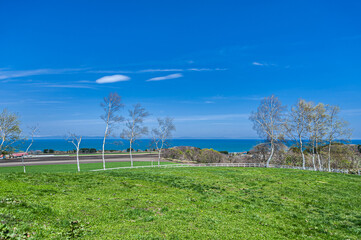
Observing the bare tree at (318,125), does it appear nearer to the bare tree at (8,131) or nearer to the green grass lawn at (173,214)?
the green grass lawn at (173,214)

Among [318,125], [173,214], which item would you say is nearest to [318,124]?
[318,125]

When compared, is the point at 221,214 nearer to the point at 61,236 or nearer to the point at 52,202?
the point at 61,236

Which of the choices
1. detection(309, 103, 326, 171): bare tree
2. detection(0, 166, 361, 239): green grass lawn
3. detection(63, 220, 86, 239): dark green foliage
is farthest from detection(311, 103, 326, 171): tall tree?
detection(63, 220, 86, 239): dark green foliage

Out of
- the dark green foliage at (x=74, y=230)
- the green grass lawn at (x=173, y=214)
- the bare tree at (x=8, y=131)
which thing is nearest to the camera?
the dark green foliage at (x=74, y=230)

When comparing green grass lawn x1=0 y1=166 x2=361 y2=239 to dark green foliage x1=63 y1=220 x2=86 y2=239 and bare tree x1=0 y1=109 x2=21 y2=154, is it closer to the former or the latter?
dark green foliage x1=63 y1=220 x2=86 y2=239

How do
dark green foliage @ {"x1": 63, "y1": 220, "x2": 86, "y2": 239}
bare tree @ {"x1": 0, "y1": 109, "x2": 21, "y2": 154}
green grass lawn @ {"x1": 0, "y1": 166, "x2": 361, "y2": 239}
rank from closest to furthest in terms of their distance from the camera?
dark green foliage @ {"x1": 63, "y1": 220, "x2": 86, "y2": 239}
green grass lawn @ {"x1": 0, "y1": 166, "x2": 361, "y2": 239}
bare tree @ {"x1": 0, "y1": 109, "x2": 21, "y2": 154}

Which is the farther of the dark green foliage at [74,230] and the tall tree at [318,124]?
the tall tree at [318,124]

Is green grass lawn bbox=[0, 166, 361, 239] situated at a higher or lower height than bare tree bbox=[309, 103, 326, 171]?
lower

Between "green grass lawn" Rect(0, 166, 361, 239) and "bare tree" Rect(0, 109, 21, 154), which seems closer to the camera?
"green grass lawn" Rect(0, 166, 361, 239)

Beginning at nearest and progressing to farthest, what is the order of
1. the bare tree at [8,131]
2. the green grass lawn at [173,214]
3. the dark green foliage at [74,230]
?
the dark green foliage at [74,230], the green grass lawn at [173,214], the bare tree at [8,131]

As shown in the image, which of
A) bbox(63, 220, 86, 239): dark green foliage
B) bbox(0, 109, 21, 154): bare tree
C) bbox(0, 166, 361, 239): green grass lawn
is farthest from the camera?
bbox(0, 109, 21, 154): bare tree

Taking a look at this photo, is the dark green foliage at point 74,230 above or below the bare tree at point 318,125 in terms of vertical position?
below

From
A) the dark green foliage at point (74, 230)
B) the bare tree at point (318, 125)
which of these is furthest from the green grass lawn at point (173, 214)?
the bare tree at point (318, 125)

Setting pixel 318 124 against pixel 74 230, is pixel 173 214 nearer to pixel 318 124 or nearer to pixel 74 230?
pixel 74 230
